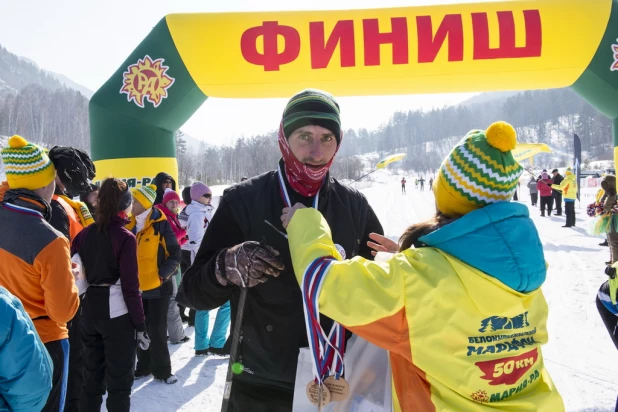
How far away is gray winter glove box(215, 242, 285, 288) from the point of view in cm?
154

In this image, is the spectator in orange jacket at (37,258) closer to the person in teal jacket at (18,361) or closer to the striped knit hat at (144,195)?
the person in teal jacket at (18,361)

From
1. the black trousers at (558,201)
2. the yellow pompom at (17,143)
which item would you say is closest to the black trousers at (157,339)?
the yellow pompom at (17,143)

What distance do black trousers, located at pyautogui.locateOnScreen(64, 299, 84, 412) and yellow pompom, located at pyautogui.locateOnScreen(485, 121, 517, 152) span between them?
10.4 ft

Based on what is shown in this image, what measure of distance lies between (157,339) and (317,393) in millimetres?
2985

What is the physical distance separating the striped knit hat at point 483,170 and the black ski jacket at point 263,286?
1.78 ft

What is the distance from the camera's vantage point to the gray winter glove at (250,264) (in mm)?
1543

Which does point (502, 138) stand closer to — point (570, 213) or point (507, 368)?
point (507, 368)

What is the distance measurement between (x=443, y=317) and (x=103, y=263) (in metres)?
2.64

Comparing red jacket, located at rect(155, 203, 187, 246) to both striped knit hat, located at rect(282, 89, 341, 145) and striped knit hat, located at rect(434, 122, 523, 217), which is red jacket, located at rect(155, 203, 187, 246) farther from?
striped knit hat, located at rect(434, 122, 523, 217)

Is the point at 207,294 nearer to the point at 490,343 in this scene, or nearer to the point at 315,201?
the point at 315,201

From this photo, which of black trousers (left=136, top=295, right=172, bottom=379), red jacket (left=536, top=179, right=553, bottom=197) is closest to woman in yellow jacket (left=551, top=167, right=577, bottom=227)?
red jacket (left=536, top=179, right=553, bottom=197)

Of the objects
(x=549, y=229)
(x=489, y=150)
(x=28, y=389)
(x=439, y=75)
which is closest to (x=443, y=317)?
(x=489, y=150)

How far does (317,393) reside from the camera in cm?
158

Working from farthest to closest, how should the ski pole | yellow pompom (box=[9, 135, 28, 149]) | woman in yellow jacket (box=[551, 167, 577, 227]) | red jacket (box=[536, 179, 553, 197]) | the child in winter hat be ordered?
red jacket (box=[536, 179, 553, 197])
woman in yellow jacket (box=[551, 167, 577, 227])
the child in winter hat
yellow pompom (box=[9, 135, 28, 149])
the ski pole
